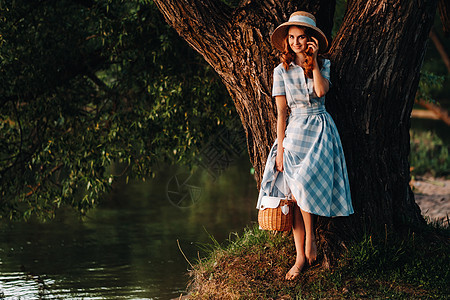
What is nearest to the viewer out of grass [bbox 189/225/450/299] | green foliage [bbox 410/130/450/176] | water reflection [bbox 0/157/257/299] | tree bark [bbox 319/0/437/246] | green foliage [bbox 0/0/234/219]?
grass [bbox 189/225/450/299]

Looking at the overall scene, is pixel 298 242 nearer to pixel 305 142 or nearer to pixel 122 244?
pixel 305 142

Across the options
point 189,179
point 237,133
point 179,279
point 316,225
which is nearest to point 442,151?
point 189,179

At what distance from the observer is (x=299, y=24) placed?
4961 millimetres

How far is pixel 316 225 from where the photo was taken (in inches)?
209

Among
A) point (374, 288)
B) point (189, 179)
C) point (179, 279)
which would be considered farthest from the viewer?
point (189, 179)

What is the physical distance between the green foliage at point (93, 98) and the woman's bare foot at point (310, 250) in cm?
319

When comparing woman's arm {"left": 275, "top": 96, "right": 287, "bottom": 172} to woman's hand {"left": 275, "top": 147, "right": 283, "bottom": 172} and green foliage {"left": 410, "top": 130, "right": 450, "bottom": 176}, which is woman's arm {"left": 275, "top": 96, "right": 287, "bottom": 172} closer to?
woman's hand {"left": 275, "top": 147, "right": 283, "bottom": 172}

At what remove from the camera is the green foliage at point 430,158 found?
15578 mm

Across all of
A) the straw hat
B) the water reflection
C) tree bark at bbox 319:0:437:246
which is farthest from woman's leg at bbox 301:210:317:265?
the water reflection

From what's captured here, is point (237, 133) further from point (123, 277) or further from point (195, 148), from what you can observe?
point (123, 277)

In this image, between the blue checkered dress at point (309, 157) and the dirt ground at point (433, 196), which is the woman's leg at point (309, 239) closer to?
the blue checkered dress at point (309, 157)

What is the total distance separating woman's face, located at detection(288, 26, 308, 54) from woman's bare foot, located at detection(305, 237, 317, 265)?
1.55 meters

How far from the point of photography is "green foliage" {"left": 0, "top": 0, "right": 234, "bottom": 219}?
7.89 meters

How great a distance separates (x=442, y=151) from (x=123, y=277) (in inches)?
444
